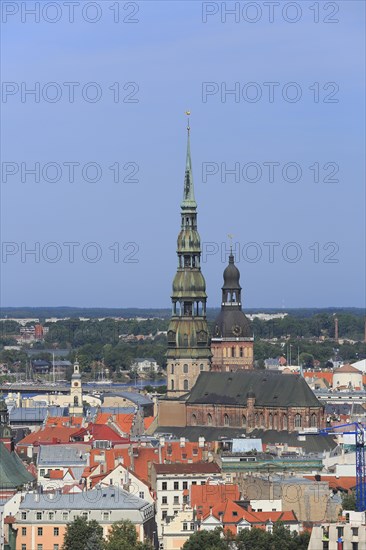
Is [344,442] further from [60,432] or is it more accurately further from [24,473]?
[24,473]

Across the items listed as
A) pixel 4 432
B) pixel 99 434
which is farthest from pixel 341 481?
pixel 99 434

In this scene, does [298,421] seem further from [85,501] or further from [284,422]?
[85,501]

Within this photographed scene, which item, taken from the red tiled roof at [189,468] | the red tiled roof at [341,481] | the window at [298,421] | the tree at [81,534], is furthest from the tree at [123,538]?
the window at [298,421]

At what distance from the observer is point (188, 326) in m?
157

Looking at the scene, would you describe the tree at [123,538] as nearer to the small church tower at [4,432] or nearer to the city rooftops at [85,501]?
the city rooftops at [85,501]

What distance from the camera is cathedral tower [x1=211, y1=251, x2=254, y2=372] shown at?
16900 centimetres

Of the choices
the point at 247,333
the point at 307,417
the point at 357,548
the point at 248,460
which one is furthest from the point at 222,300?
the point at 357,548

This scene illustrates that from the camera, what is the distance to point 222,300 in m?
174

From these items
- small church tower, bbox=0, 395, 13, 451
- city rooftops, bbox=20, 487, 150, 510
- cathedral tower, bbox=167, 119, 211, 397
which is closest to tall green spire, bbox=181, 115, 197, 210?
cathedral tower, bbox=167, 119, 211, 397

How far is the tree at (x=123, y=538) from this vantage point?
101 metres

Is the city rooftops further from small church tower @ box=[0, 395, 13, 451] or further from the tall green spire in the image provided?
the tall green spire

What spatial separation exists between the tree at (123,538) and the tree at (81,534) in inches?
18.8

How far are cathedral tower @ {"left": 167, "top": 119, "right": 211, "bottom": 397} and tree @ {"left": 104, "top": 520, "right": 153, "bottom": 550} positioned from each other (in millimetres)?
50264

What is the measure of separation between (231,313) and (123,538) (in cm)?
6983
